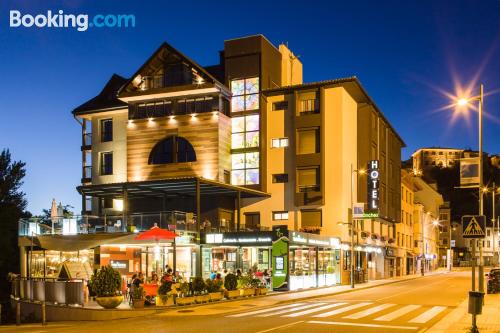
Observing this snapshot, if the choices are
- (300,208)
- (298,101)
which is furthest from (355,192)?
(298,101)

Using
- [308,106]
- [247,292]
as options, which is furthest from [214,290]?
[308,106]

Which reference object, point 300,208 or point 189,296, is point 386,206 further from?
point 189,296

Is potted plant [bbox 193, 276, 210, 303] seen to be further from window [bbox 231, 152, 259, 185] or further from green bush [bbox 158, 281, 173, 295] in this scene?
window [bbox 231, 152, 259, 185]

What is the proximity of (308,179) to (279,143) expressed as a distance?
4.06 m

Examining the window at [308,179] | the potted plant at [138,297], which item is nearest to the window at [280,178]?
the window at [308,179]

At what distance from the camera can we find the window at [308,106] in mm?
51719

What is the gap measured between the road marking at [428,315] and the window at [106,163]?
35219 mm

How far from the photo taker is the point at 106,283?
24719 millimetres

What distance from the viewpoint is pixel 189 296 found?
28.1 metres

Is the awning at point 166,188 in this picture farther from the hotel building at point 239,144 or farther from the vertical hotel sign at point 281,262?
the vertical hotel sign at point 281,262

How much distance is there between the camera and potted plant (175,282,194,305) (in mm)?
27087

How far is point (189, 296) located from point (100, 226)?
12374mm

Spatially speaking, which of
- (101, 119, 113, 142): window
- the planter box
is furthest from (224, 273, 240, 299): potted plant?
(101, 119, 113, 142): window

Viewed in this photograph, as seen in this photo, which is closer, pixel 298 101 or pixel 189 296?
pixel 189 296
